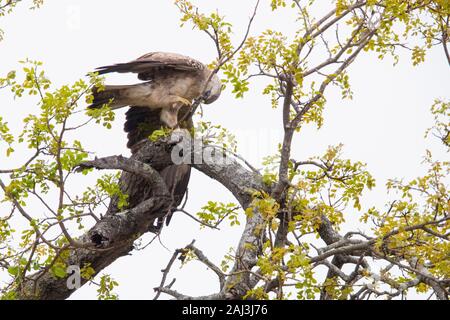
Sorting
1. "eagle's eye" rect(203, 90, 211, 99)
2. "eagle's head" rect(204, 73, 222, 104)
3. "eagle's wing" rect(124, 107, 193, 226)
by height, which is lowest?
"eagle's wing" rect(124, 107, 193, 226)

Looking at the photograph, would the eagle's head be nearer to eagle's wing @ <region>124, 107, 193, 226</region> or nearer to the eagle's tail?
eagle's wing @ <region>124, 107, 193, 226</region>

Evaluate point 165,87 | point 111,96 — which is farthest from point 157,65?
point 111,96

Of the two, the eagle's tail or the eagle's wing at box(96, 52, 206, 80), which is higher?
the eagle's wing at box(96, 52, 206, 80)

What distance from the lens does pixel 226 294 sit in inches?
166

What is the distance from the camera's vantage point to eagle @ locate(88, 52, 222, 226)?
541 centimetres

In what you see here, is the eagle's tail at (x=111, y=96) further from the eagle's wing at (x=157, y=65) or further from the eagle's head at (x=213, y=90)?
the eagle's head at (x=213, y=90)

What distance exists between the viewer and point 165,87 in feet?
18.2

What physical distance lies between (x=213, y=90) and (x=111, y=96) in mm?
724

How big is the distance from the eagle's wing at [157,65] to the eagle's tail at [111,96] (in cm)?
16

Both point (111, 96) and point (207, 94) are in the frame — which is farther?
point (207, 94)

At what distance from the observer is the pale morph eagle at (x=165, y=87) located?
5.34m

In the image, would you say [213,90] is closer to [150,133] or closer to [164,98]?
[164,98]

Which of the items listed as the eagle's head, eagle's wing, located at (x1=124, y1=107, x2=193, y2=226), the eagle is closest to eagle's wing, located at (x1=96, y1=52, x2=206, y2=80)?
the eagle
